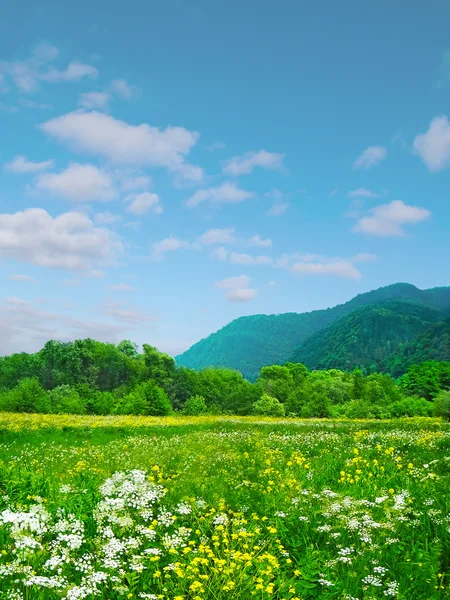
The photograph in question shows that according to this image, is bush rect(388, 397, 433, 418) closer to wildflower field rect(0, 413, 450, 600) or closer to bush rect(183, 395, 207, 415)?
bush rect(183, 395, 207, 415)

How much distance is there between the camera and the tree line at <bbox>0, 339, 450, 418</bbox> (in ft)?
227

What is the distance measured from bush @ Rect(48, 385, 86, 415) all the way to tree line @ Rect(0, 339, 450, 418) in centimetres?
14

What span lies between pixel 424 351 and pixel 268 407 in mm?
99719

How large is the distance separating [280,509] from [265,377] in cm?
11098

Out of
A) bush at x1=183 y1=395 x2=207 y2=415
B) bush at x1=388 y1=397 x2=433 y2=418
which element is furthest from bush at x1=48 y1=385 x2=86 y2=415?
bush at x1=388 y1=397 x2=433 y2=418

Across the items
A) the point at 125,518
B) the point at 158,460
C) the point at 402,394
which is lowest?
the point at 402,394

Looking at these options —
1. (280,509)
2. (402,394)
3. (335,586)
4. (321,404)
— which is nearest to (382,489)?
(280,509)

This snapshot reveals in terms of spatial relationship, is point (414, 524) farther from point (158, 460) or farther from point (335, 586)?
point (158, 460)

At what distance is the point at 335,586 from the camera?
5109 millimetres

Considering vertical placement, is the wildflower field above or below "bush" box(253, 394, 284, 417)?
above

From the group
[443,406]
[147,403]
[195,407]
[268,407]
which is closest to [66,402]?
[147,403]

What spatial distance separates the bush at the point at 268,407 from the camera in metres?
83.3

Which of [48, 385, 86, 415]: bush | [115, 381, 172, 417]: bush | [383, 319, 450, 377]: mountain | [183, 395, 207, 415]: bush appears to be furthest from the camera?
[383, 319, 450, 377]: mountain

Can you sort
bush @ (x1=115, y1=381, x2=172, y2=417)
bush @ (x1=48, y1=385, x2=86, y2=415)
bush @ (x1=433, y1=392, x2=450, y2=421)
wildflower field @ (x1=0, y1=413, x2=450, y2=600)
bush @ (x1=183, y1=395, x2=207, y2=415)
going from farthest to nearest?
bush @ (x1=183, y1=395, x2=207, y2=415) < bush @ (x1=48, y1=385, x2=86, y2=415) < bush @ (x1=115, y1=381, x2=172, y2=417) < bush @ (x1=433, y1=392, x2=450, y2=421) < wildflower field @ (x1=0, y1=413, x2=450, y2=600)
